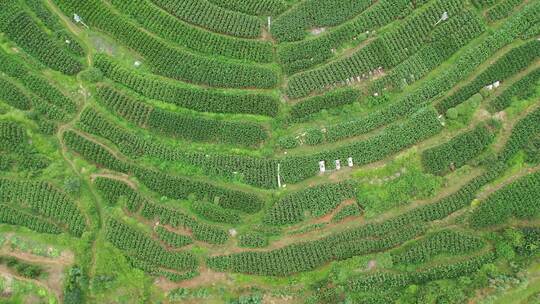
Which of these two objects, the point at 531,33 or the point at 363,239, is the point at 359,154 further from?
the point at 531,33

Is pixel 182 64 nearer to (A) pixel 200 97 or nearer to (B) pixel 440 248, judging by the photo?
(A) pixel 200 97

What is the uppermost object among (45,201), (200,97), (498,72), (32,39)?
(32,39)

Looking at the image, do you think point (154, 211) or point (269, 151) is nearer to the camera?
point (154, 211)

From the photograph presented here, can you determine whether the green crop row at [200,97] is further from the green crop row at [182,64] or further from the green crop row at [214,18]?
the green crop row at [214,18]

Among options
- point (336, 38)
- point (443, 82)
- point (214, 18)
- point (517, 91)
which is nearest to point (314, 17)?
point (336, 38)

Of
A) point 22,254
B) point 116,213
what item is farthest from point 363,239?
point 22,254

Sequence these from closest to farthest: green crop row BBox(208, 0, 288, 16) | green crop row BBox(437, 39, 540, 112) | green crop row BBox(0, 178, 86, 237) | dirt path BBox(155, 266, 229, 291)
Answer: dirt path BBox(155, 266, 229, 291)
green crop row BBox(0, 178, 86, 237)
green crop row BBox(437, 39, 540, 112)
green crop row BBox(208, 0, 288, 16)

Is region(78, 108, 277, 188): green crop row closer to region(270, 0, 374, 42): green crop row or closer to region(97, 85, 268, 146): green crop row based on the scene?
region(97, 85, 268, 146): green crop row

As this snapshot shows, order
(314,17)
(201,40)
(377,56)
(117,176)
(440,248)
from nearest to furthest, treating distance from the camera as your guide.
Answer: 1. (440,248)
2. (117,176)
3. (377,56)
4. (201,40)
5. (314,17)

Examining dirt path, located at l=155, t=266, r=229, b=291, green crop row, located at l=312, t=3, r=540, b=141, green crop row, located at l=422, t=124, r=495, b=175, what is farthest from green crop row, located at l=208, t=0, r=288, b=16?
dirt path, located at l=155, t=266, r=229, b=291
